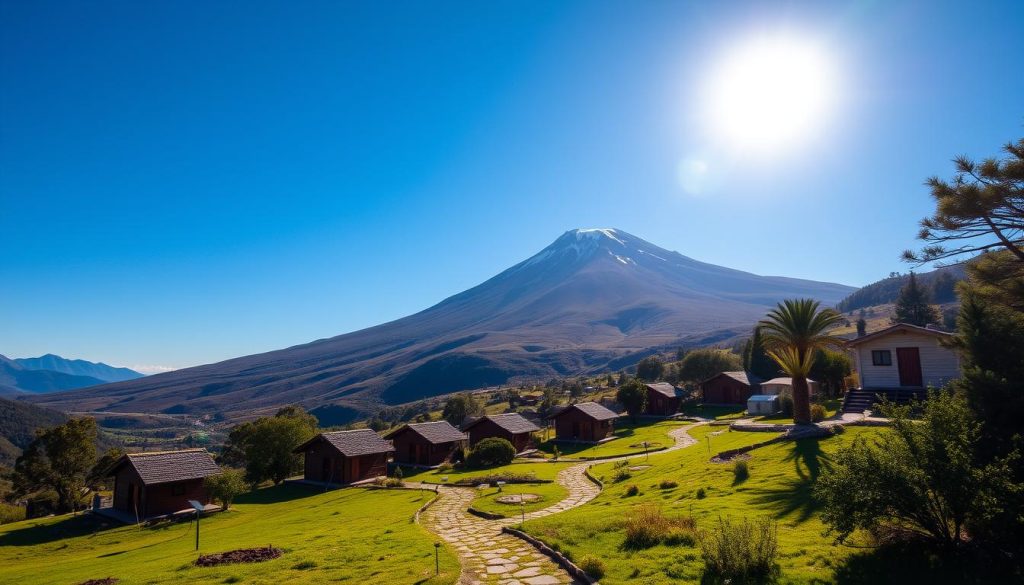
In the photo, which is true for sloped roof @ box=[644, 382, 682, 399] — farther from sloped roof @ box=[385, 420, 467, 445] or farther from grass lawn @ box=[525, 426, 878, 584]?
grass lawn @ box=[525, 426, 878, 584]

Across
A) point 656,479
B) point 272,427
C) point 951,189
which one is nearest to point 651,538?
point 656,479

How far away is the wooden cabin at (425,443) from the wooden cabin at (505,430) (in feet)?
9.32

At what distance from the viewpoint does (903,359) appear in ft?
117

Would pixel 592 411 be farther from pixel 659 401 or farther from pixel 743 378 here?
pixel 743 378

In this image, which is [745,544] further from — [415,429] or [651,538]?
[415,429]

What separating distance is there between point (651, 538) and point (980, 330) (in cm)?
1006

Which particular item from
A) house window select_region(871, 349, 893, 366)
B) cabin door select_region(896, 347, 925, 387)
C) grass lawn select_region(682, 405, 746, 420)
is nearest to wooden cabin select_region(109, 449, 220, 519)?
house window select_region(871, 349, 893, 366)

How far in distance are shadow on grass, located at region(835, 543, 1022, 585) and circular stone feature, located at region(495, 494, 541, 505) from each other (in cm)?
1443

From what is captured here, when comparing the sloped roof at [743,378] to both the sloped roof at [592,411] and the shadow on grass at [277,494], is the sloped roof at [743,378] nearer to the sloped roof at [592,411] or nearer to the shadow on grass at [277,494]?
the sloped roof at [592,411]

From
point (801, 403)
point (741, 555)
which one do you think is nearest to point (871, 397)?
point (801, 403)

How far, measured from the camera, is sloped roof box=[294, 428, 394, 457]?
42688 mm

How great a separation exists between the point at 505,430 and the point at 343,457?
52.9ft

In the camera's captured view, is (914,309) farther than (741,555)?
Yes

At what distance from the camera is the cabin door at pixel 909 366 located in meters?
35.1
